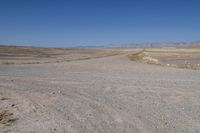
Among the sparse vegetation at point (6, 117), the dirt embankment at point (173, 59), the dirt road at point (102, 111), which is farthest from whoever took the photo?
the dirt embankment at point (173, 59)

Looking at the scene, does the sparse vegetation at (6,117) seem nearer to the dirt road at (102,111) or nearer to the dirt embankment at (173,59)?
the dirt road at (102,111)

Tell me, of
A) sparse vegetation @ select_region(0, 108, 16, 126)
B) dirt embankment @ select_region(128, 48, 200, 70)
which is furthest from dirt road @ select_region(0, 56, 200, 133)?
dirt embankment @ select_region(128, 48, 200, 70)

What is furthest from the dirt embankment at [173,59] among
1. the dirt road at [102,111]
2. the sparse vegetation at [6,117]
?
the sparse vegetation at [6,117]

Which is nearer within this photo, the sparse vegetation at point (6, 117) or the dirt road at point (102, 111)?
the dirt road at point (102, 111)

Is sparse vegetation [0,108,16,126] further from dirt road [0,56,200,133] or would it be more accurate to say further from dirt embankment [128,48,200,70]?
dirt embankment [128,48,200,70]

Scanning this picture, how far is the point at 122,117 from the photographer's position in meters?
8.09

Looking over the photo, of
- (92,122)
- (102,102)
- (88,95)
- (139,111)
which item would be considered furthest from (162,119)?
(88,95)

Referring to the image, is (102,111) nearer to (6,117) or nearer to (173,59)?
(6,117)

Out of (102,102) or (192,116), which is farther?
(102,102)

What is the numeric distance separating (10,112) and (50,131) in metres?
2.18

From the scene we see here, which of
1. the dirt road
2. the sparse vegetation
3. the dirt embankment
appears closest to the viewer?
the dirt road

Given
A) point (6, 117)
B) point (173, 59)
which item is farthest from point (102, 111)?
point (173, 59)

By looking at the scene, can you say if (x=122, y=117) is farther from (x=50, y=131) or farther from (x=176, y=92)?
(x=176, y=92)

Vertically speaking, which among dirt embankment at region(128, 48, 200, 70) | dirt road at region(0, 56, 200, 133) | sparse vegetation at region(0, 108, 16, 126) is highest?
sparse vegetation at region(0, 108, 16, 126)
